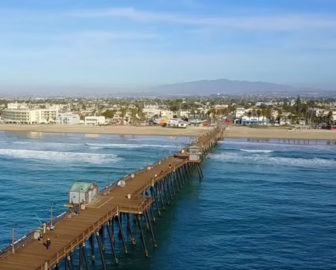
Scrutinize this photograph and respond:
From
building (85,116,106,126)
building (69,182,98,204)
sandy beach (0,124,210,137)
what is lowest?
sandy beach (0,124,210,137)

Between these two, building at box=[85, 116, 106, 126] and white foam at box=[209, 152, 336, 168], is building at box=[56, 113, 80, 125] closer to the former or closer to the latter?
building at box=[85, 116, 106, 126]

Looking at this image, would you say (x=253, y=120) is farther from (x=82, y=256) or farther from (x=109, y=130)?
(x=82, y=256)

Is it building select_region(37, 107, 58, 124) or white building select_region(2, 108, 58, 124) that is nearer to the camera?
white building select_region(2, 108, 58, 124)

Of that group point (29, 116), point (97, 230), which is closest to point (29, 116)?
point (29, 116)

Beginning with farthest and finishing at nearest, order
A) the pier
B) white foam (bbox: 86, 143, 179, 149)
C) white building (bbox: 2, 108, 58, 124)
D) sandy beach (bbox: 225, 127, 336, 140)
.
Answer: white building (bbox: 2, 108, 58, 124)
sandy beach (bbox: 225, 127, 336, 140)
white foam (bbox: 86, 143, 179, 149)
the pier

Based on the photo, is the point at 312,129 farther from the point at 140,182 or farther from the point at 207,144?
the point at 140,182

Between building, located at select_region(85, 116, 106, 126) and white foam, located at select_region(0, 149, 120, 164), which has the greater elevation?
building, located at select_region(85, 116, 106, 126)

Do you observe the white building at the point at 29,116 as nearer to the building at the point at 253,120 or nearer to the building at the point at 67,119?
the building at the point at 67,119

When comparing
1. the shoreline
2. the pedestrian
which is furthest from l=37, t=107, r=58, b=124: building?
the pedestrian
